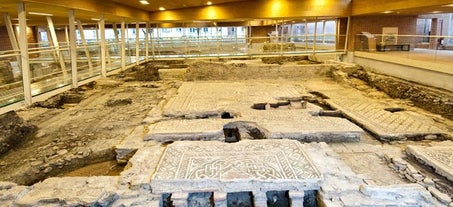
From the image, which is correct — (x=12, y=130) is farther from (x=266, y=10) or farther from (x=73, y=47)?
(x=266, y=10)

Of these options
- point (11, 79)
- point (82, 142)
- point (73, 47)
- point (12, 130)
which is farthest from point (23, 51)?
point (73, 47)

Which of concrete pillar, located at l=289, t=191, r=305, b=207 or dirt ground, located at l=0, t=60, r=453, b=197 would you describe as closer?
concrete pillar, located at l=289, t=191, r=305, b=207

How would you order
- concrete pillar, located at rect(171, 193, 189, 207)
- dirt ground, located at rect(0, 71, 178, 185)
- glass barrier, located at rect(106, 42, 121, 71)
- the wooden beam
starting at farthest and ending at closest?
the wooden beam < glass barrier, located at rect(106, 42, 121, 71) < dirt ground, located at rect(0, 71, 178, 185) < concrete pillar, located at rect(171, 193, 189, 207)

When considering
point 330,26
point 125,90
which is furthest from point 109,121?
point 330,26

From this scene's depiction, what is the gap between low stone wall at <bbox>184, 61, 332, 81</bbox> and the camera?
41.1 feet

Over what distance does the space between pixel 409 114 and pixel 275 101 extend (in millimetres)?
2941

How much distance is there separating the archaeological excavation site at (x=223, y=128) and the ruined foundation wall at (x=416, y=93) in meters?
0.05

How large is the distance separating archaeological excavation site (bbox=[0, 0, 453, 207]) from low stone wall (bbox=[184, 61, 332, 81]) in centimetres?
4

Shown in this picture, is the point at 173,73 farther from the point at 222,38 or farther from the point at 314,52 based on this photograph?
the point at 314,52

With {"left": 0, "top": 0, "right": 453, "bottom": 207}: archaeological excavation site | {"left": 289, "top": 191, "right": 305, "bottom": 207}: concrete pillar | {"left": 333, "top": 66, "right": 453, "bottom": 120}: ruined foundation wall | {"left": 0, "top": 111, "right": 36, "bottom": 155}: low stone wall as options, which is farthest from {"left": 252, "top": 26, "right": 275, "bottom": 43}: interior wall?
{"left": 289, "top": 191, "right": 305, "bottom": 207}: concrete pillar

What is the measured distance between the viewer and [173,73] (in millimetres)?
13484

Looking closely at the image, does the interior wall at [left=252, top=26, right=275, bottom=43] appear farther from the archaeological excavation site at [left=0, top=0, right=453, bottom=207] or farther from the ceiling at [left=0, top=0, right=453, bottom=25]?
the archaeological excavation site at [left=0, top=0, right=453, bottom=207]

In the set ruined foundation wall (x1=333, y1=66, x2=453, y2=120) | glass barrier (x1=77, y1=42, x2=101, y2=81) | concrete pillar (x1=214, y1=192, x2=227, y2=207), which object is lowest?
concrete pillar (x1=214, y1=192, x2=227, y2=207)

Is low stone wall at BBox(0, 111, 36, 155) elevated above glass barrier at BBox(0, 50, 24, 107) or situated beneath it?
situated beneath
